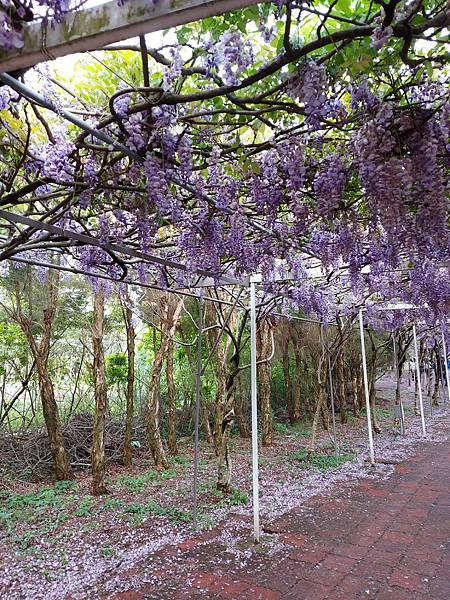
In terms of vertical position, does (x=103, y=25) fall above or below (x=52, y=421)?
above

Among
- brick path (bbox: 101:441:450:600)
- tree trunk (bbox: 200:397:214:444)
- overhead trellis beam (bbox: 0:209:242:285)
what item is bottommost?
brick path (bbox: 101:441:450:600)

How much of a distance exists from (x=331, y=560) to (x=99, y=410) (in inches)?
109

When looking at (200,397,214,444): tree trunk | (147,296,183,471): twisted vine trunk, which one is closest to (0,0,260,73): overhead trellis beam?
(147,296,183,471): twisted vine trunk

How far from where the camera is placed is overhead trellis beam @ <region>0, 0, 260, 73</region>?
0.84m

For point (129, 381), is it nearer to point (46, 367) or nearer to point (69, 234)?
point (46, 367)

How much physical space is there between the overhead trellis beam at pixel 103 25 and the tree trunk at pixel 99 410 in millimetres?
3918

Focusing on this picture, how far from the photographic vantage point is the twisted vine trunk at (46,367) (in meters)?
5.13

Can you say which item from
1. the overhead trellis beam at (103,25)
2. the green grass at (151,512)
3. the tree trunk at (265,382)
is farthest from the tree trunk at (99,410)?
the overhead trellis beam at (103,25)

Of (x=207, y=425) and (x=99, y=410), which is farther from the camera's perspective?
(x=207, y=425)

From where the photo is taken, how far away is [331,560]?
309 cm

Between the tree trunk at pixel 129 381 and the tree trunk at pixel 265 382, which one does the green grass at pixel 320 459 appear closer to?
the tree trunk at pixel 265 382

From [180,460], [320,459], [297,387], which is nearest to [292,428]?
[297,387]

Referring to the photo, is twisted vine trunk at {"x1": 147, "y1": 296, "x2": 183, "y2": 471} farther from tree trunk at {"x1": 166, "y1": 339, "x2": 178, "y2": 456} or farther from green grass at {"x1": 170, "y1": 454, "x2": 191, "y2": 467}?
tree trunk at {"x1": 166, "y1": 339, "x2": 178, "y2": 456}

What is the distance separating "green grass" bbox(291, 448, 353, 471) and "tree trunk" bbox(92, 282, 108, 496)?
2.67 meters
